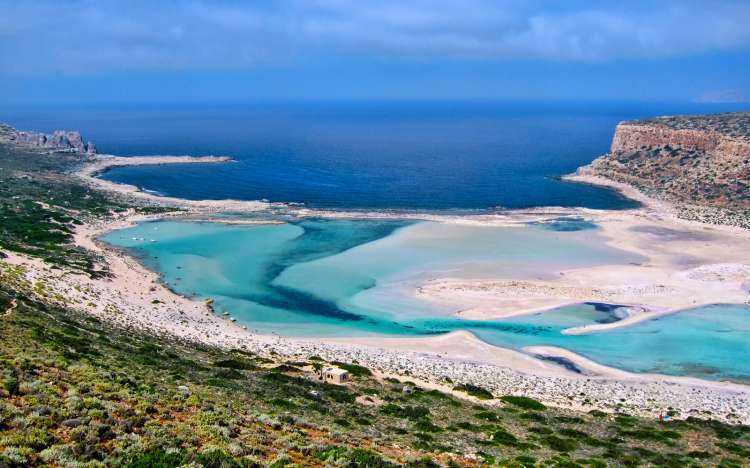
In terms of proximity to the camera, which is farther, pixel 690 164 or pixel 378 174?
pixel 378 174

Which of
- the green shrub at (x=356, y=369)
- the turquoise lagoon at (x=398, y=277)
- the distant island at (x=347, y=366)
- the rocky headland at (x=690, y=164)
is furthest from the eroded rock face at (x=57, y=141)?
the green shrub at (x=356, y=369)

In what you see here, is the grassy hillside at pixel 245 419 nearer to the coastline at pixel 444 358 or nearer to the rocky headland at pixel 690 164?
the coastline at pixel 444 358

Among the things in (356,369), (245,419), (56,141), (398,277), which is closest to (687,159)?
(398,277)

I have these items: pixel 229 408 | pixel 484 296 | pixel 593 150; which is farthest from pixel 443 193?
pixel 229 408

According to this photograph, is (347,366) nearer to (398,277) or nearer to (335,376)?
(335,376)

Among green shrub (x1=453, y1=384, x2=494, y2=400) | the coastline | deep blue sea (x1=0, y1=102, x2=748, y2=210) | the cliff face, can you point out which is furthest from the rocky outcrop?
green shrub (x1=453, y1=384, x2=494, y2=400)

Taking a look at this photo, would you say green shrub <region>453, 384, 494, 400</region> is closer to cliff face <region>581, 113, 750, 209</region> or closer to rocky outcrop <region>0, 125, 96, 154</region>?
cliff face <region>581, 113, 750, 209</region>
